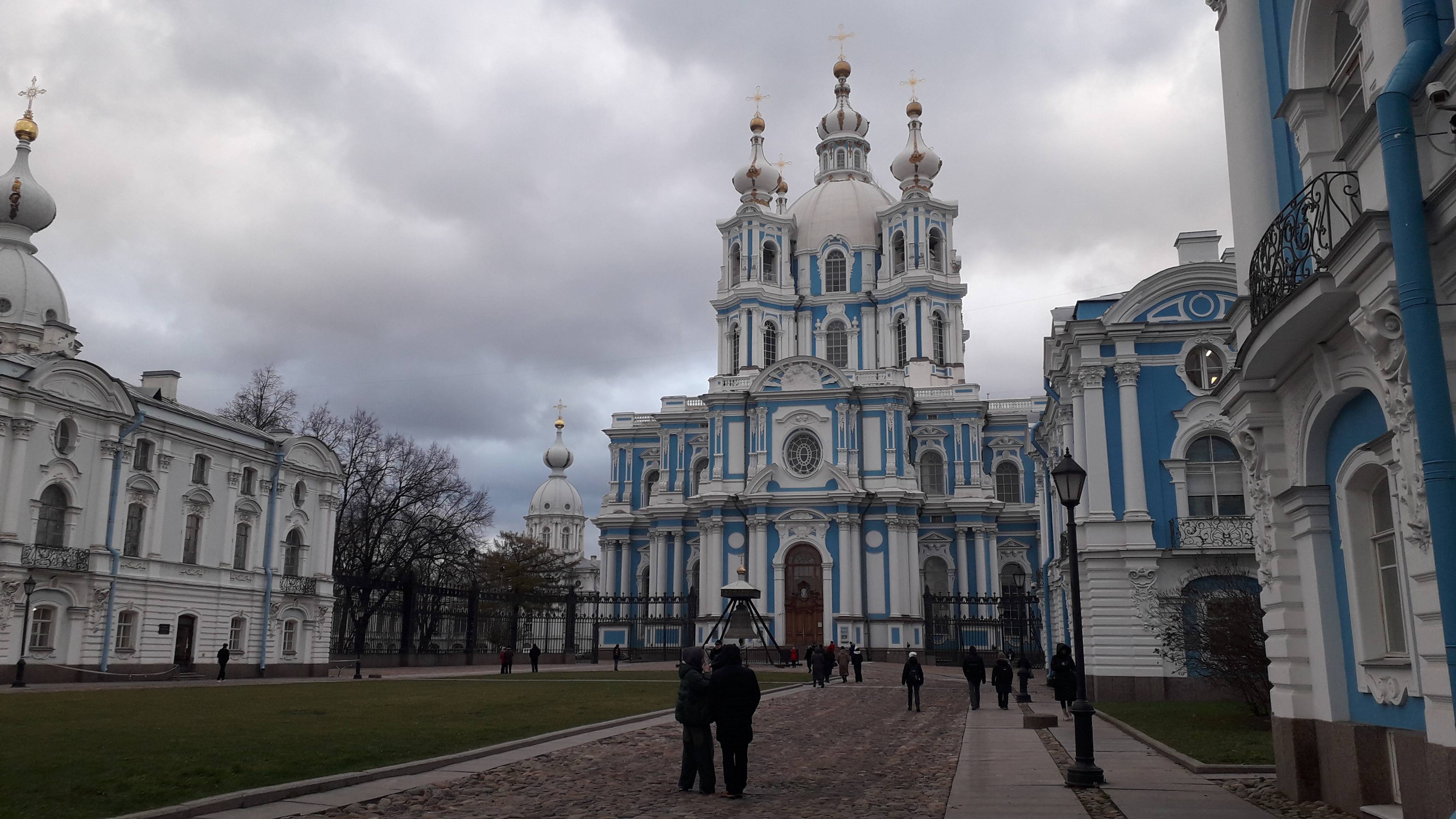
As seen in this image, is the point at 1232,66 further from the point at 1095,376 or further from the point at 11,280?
the point at 11,280

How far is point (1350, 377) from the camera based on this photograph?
30.8 feet

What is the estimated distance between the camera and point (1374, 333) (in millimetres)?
7922

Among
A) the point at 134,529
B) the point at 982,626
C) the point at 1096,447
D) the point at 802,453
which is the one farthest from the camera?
the point at 802,453


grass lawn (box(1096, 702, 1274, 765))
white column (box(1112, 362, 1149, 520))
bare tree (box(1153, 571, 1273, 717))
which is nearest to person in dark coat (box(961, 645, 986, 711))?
grass lawn (box(1096, 702, 1274, 765))

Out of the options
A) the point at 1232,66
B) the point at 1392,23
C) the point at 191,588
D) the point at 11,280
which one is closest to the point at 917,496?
the point at 191,588

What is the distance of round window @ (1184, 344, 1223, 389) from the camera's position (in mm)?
26703

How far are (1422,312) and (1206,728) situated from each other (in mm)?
12111

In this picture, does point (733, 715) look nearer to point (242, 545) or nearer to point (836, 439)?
point (242, 545)

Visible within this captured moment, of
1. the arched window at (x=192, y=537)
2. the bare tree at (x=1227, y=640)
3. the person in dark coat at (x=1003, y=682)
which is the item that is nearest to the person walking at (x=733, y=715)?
the bare tree at (x=1227, y=640)

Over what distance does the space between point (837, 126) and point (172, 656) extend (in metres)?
48.4

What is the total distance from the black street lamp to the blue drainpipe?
3076 cm

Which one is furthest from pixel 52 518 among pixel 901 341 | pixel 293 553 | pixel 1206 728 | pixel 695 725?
pixel 901 341

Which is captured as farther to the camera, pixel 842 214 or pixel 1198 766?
pixel 842 214

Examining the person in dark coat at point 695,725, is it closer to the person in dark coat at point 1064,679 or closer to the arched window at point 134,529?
the person in dark coat at point 1064,679
